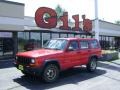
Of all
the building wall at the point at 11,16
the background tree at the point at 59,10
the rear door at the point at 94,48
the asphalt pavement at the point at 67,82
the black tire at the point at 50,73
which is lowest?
the asphalt pavement at the point at 67,82

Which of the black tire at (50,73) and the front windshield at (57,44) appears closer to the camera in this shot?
the black tire at (50,73)

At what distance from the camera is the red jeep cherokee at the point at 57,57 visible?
8.66 metres

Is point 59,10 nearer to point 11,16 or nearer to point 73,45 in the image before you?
point 11,16

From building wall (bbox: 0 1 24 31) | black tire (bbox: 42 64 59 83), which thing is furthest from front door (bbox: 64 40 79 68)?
building wall (bbox: 0 1 24 31)

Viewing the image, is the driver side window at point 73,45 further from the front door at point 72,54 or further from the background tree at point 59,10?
the background tree at point 59,10

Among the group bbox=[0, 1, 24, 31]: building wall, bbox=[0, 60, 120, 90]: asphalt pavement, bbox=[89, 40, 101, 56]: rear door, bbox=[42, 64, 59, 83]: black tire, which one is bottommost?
bbox=[0, 60, 120, 90]: asphalt pavement

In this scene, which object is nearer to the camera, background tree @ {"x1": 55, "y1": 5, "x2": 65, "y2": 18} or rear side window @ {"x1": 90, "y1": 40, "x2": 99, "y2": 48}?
rear side window @ {"x1": 90, "y1": 40, "x2": 99, "y2": 48}

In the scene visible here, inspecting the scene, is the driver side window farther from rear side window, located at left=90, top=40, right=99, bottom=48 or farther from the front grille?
the front grille

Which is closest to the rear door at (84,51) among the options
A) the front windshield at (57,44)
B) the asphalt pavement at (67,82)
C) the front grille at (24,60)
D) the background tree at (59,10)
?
the asphalt pavement at (67,82)

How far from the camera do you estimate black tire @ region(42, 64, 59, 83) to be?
29.1 feet

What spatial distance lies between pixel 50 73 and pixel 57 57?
789 millimetres

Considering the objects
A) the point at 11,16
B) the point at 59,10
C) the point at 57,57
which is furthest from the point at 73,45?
the point at 59,10

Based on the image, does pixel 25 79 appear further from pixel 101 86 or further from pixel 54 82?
pixel 101 86

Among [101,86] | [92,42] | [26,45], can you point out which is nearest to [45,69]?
[101,86]
